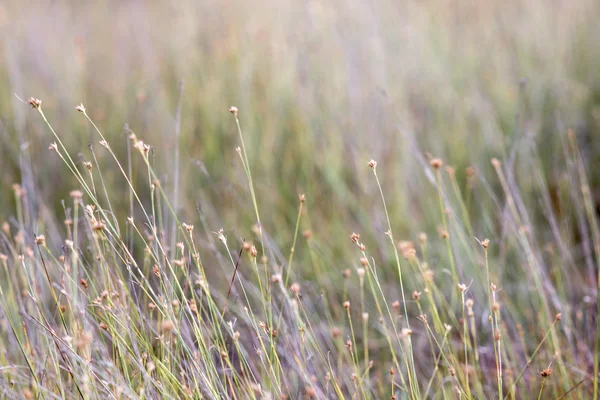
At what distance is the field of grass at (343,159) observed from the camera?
1.75 meters

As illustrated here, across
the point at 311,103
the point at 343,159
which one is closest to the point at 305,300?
the point at 343,159

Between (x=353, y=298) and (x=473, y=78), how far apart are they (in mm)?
1540

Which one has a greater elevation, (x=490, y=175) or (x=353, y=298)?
(x=490, y=175)

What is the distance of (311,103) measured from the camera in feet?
8.52

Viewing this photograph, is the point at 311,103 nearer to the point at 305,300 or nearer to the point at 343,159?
the point at 343,159

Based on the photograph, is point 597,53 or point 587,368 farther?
point 597,53

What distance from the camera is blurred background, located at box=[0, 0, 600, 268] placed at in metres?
2.32

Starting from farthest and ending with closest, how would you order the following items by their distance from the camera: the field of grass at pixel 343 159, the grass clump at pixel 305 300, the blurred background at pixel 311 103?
1. the blurred background at pixel 311 103
2. the field of grass at pixel 343 159
3. the grass clump at pixel 305 300

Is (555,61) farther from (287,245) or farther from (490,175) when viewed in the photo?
(287,245)

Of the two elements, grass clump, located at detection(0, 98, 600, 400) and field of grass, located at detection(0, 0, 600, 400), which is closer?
grass clump, located at detection(0, 98, 600, 400)

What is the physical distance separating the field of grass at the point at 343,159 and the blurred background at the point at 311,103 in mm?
12

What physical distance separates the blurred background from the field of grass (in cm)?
1

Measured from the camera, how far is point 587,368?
1.57m

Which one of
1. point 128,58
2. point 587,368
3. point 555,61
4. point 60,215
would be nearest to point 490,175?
point 555,61
